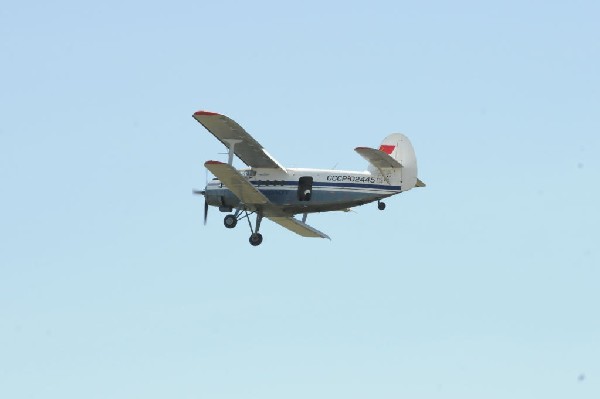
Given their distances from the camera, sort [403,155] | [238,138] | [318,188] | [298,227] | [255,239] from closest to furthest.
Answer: [238,138] < [318,188] < [403,155] < [255,239] < [298,227]

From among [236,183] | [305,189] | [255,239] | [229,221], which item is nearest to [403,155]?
[305,189]

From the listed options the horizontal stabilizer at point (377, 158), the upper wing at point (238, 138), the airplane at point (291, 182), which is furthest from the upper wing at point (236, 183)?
the horizontal stabilizer at point (377, 158)

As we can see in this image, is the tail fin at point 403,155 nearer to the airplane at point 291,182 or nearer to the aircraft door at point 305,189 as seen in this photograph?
the airplane at point 291,182

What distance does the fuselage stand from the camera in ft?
156

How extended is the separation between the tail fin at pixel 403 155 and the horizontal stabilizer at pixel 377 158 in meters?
0.37

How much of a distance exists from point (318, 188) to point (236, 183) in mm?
2667

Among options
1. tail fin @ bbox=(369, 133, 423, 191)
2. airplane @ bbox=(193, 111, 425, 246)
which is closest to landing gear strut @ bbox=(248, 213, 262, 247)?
airplane @ bbox=(193, 111, 425, 246)

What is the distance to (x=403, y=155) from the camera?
159 feet

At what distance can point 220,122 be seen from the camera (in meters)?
46.8

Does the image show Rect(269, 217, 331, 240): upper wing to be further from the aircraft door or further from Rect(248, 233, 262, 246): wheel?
the aircraft door

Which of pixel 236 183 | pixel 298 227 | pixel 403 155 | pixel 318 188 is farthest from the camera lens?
pixel 298 227

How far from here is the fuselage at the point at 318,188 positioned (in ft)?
156

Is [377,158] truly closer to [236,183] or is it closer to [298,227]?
[236,183]

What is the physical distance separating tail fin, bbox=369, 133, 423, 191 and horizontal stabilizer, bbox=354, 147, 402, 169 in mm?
375
